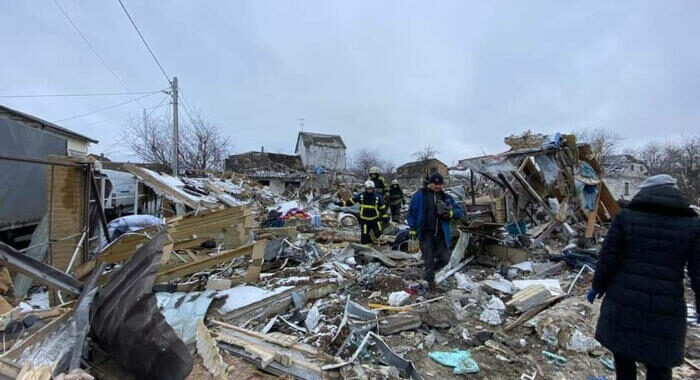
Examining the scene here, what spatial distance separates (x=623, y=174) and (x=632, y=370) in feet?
153

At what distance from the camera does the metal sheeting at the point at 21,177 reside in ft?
18.0

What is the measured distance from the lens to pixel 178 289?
412 centimetres

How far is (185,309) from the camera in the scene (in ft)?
11.3

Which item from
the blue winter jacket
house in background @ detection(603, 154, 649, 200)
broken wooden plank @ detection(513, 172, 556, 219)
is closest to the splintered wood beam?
the blue winter jacket

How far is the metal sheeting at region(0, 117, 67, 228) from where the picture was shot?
18.0ft

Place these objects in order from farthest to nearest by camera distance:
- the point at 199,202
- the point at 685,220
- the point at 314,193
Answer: the point at 314,193
the point at 199,202
the point at 685,220

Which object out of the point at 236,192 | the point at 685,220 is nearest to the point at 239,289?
the point at 685,220

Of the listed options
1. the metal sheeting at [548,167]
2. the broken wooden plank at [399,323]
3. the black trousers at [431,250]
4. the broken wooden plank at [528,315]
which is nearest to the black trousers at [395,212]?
the metal sheeting at [548,167]

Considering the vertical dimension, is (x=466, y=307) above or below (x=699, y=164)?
below

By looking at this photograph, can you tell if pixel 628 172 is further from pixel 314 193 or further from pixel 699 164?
pixel 314 193

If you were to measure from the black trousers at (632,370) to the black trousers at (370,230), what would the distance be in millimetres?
5316

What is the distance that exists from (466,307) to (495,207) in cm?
425

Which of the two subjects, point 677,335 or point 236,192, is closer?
point 677,335

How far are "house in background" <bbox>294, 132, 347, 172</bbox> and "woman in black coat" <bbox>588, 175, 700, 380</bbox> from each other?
133ft
